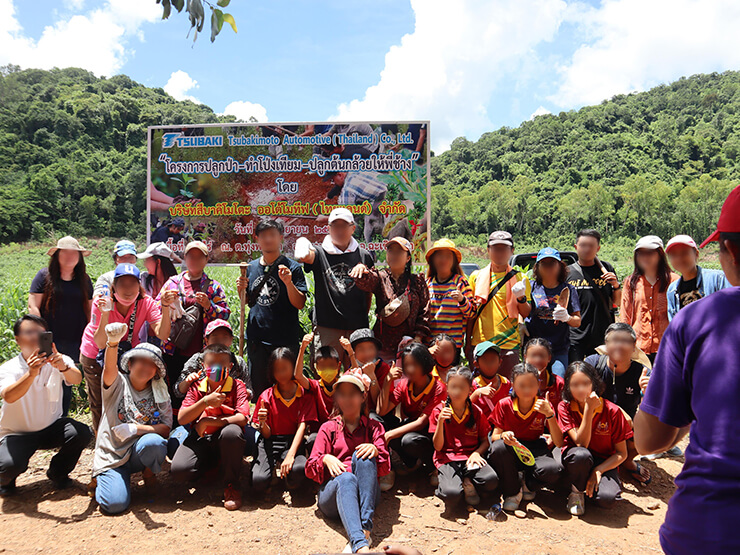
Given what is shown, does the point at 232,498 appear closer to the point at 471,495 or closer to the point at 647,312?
the point at 471,495

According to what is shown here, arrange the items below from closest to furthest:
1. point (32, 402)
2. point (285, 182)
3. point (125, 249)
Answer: point (32, 402), point (125, 249), point (285, 182)

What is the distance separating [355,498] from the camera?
3359 mm

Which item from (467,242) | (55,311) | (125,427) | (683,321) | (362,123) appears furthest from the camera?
(467,242)

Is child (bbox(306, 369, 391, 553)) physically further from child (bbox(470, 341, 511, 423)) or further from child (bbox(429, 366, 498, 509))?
child (bbox(470, 341, 511, 423))

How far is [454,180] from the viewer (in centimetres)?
7362

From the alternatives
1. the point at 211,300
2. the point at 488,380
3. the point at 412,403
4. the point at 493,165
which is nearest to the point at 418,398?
the point at 412,403

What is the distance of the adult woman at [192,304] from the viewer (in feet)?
14.6

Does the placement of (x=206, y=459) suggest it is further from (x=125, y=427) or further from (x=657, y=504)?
(x=657, y=504)

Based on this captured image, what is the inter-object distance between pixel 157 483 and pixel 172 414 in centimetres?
57

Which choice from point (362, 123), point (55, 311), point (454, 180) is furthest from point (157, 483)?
point (454, 180)

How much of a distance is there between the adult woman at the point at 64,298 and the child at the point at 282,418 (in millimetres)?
1937

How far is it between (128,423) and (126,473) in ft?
1.23

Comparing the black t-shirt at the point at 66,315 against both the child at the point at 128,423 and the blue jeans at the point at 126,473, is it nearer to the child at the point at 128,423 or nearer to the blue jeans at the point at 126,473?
the child at the point at 128,423

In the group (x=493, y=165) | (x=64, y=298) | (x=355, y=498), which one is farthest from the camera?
(x=493, y=165)
